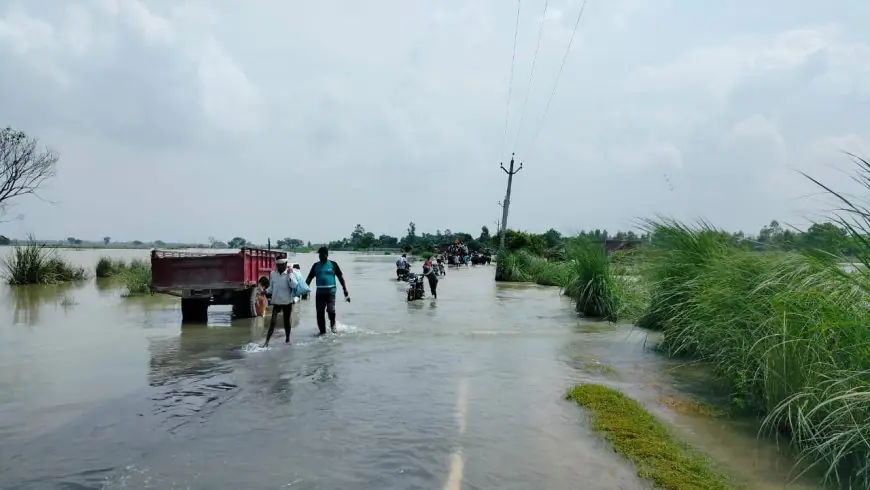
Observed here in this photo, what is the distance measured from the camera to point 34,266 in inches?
1089

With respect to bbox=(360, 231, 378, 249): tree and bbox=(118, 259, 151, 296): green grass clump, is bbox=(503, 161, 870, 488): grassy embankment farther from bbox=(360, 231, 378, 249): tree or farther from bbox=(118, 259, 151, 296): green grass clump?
bbox=(360, 231, 378, 249): tree

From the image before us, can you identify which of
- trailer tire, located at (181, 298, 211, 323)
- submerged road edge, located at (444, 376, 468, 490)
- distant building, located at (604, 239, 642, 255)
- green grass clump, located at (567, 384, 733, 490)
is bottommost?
submerged road edge, located at (444, 376, 468, 490)

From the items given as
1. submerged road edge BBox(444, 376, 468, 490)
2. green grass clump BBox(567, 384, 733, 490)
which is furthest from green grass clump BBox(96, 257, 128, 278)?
green grass clump BBox(567, 384, 733, 490)

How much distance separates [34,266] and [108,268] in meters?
6.45

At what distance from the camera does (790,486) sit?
493 centimetres

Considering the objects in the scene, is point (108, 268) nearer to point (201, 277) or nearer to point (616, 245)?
point (201, 277)

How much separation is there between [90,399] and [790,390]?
7.92m

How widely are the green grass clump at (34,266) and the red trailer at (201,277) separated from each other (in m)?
16.1

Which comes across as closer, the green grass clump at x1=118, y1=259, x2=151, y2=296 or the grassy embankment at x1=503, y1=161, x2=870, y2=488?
the grassy embankment at x1=503, y1=161, x2=870, y2=488

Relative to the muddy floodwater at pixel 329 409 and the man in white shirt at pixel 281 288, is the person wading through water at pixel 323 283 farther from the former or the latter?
the man in white shirt at pixel 281 288

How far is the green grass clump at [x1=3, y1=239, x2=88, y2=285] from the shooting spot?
27250 millimetres

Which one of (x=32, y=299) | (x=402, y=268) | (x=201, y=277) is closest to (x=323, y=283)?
(x=201, y=277)

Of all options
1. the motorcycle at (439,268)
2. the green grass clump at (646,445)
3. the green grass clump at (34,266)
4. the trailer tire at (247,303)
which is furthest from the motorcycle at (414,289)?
the green grass clump at (34,266)

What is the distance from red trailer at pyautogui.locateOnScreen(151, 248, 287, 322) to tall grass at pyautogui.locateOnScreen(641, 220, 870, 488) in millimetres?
9715
